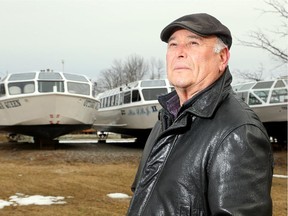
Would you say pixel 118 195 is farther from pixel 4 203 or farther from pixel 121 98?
pixel 121 98

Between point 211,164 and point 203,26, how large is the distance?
1.96 ft

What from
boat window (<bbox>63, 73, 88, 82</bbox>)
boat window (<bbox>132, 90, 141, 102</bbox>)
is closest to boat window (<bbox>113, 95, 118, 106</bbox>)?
boat window (<bbox>132, 90, 141, 102</bbox>)

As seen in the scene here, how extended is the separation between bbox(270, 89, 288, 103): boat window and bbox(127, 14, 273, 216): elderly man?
55.4 feet

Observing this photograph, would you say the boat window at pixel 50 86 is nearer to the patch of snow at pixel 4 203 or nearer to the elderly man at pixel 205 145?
the patch of snow at pixel 4 203

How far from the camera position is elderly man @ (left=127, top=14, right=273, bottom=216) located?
1.45 metres

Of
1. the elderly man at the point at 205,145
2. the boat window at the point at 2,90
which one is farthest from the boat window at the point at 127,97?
the elderly man at the point at 205,145

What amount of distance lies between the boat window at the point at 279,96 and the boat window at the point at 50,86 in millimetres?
9619

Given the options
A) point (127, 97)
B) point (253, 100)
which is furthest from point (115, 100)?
point (253, 100)

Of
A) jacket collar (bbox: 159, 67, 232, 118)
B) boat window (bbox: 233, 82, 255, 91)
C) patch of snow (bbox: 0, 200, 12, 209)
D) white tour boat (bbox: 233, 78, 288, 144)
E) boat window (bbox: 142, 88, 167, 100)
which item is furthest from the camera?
boat window (bbox: 233, 82, 255, 91)

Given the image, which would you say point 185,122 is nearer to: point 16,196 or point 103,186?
point 16,196

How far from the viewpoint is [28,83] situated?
16.1 metres

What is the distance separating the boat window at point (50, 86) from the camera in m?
15.9

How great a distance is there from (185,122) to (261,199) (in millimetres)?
433

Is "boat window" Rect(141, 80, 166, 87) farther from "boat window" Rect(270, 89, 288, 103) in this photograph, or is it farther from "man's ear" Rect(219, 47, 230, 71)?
"man's ear" Rect(219, 47, 230, 71)
